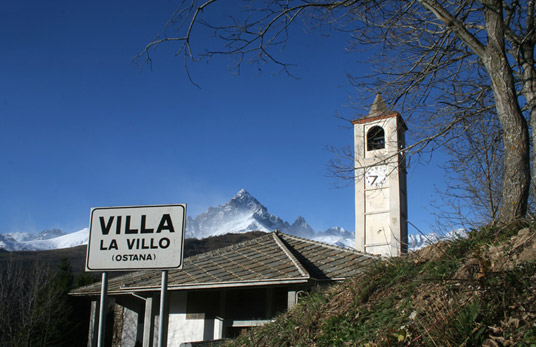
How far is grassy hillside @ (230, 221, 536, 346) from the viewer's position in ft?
10.2

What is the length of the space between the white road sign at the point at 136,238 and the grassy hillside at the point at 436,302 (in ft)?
4.66

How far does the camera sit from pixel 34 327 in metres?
27.5

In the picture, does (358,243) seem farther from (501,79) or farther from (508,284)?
(508,284)

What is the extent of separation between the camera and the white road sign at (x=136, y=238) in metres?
4.32

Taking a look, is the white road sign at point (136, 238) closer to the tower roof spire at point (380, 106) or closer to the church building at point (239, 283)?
the tower roof spire at point (380, 106)

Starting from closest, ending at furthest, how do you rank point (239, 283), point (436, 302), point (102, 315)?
point (436, 302) → point (102, 315) → point (239, 283)

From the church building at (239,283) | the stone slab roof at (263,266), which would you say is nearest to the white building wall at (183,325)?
the church building at (239,283)

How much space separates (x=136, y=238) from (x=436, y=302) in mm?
2579

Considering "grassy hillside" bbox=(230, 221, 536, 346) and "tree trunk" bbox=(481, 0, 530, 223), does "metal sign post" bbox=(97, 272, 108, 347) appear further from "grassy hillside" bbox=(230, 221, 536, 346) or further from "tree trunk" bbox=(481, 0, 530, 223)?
"tree trunk" bbox=(481, 0, 530, 223)

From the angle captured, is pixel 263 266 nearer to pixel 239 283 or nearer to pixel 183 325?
pixel 239 283

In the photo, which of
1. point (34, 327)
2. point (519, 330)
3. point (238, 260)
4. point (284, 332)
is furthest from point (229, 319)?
point (34, 327)

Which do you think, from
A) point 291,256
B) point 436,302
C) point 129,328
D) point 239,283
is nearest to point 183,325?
point 239,283

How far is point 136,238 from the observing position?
4.49 metres

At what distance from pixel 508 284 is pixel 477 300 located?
250mm
